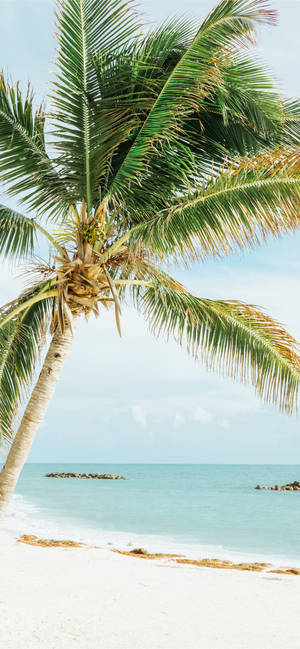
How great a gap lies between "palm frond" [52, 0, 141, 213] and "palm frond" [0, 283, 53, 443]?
1.65 m

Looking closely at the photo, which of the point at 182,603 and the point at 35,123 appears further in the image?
the point at 35,123

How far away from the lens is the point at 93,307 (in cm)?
633

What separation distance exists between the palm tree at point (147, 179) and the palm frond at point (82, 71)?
0.01 meters

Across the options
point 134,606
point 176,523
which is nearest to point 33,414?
point 134,606

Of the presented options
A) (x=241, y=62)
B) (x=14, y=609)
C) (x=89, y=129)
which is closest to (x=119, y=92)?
(x=89, y=129)

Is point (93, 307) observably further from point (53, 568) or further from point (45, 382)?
point (53, 568)

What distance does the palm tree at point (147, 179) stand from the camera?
5953mm

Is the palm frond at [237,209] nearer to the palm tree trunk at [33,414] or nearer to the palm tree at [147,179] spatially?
the palm tree at [147,179]

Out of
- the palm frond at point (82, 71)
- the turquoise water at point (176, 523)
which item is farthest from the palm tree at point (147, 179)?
the turquoise water at point (176, 523)

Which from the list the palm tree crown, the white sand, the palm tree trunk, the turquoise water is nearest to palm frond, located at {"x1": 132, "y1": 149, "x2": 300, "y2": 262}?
the palm tree crown

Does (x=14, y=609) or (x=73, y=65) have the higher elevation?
(x=73, y=65)

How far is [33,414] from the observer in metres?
6.00

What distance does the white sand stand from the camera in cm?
461

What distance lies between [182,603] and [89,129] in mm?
4826
